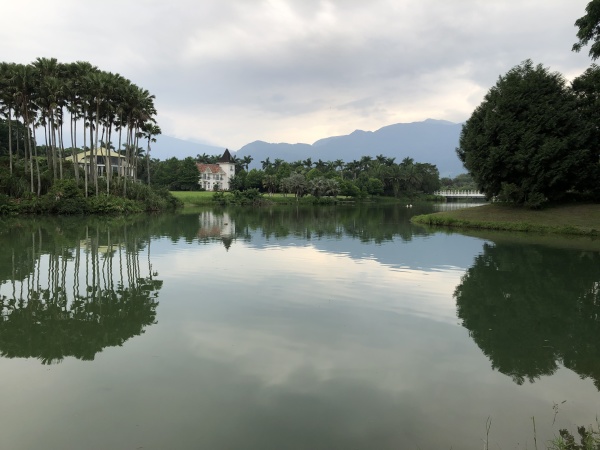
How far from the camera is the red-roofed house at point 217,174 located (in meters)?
133

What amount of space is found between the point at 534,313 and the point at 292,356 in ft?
28.0

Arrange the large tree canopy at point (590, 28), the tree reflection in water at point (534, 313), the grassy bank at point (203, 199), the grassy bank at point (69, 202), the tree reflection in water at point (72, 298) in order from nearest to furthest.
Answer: the tree reflection in water at point (534, 313) < the tree reflection in water at point (72, 298) < the large tree canopy at point (590, 28) < the grassy bank at point (69, 202) < the grassy bank at point (203, 199)

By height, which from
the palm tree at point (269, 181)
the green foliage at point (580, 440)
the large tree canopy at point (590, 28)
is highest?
the large tree canopy at point (590, 28)

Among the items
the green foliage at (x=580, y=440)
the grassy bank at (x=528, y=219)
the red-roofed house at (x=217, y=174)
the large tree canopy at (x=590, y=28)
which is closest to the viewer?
the green foliage at (x=580, y=440)

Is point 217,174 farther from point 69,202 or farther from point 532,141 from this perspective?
point 532,141

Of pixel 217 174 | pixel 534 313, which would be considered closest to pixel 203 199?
pixel 217 174

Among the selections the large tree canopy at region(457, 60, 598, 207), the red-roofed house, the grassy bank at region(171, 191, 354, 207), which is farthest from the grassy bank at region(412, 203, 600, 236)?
the red-roofed house

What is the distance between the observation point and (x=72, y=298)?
532 inches

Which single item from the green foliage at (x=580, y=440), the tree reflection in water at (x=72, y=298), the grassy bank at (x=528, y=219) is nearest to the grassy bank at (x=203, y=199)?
the grassy bank at (x=528, y=219)

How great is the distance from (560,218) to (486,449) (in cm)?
4075

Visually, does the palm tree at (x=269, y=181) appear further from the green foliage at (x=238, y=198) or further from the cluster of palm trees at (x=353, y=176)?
the green foliage at (x=238, y=198)

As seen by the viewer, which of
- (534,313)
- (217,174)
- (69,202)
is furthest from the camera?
(217,174)

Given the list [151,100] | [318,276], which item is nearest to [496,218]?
[318,276]

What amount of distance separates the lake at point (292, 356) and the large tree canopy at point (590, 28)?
2053 cm
